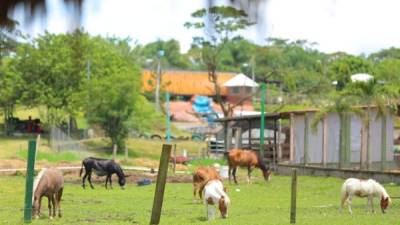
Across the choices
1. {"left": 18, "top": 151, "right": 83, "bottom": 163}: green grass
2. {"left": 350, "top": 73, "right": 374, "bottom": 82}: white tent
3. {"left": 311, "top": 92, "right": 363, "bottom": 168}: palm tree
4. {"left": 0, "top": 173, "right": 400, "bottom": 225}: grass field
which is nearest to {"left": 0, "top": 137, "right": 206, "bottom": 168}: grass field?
{"left": 18, "top": 151, "right": 83, "bottom": 163}: green grass

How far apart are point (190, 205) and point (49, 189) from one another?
405 cm

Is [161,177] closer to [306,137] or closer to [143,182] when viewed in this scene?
[143,182]

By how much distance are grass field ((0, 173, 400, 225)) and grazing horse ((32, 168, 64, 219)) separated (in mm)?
298

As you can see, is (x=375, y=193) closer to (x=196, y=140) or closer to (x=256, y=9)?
(x=256, y=9)

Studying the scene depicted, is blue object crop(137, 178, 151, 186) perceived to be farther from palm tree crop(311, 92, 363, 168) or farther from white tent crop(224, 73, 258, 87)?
white tent crop(224, 73, 258, 87)

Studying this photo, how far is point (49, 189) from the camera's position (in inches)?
600

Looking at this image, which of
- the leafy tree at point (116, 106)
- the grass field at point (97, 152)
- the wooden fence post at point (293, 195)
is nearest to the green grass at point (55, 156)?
the grass field at point (97, 152)

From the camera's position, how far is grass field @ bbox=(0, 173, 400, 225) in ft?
46.3

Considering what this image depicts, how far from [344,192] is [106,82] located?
2342 cm

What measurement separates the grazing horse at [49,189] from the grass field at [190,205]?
11.7 inches

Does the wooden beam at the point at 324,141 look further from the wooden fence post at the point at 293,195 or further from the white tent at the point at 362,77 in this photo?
the wooden fence post at the point at 293,195

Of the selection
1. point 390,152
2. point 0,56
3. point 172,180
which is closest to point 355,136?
point 390,152

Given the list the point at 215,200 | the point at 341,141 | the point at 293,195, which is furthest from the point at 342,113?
the point at 293,195

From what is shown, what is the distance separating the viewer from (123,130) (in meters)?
41.2
